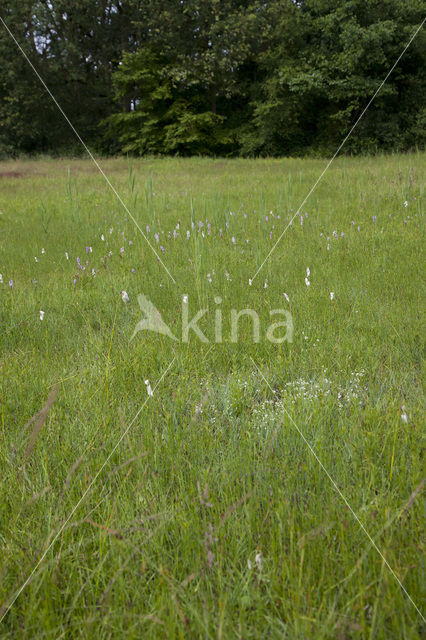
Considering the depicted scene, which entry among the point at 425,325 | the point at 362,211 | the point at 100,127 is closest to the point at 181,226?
the point at 362,211

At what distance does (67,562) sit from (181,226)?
4571 mm

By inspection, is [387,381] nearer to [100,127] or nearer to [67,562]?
[67,562]

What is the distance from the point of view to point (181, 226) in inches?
212

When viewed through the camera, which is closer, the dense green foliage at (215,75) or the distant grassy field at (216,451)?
the distant grassy field at (216,451)
